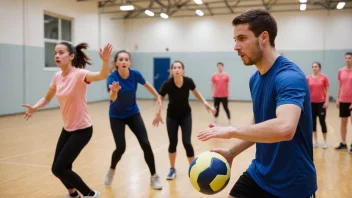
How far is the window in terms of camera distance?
1495 cm

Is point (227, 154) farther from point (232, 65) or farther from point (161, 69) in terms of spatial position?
point (161, 69)

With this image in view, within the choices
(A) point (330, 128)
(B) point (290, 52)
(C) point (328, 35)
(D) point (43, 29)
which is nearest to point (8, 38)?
(D) point (43, 29)

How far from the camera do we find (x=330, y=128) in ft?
33.0

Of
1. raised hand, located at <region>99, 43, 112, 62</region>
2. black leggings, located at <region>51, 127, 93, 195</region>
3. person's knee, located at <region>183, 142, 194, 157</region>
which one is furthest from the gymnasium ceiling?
black leggings, located at <region>51, 127, 93, 195</region>

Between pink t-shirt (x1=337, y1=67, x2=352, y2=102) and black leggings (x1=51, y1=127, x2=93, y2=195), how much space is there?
18.7ft

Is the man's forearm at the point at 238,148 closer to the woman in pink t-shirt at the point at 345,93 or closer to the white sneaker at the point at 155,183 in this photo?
the white sneaker at the point at 155,183

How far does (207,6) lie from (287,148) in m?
17.8

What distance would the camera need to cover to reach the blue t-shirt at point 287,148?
6.08 feet

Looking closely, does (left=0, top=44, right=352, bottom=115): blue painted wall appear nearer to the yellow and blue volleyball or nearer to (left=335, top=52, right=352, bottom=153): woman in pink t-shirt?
(left=335, top=52, right=352, bottom=153): woman in pink t-shirt

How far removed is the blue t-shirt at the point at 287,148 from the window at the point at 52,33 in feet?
47.6

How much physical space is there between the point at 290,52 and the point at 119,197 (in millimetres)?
16340

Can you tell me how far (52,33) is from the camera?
1533cm

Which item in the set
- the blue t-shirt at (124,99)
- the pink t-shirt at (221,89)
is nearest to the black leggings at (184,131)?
the blue t-shirt at (124,99)

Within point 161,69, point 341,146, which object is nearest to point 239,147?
point 341,146
